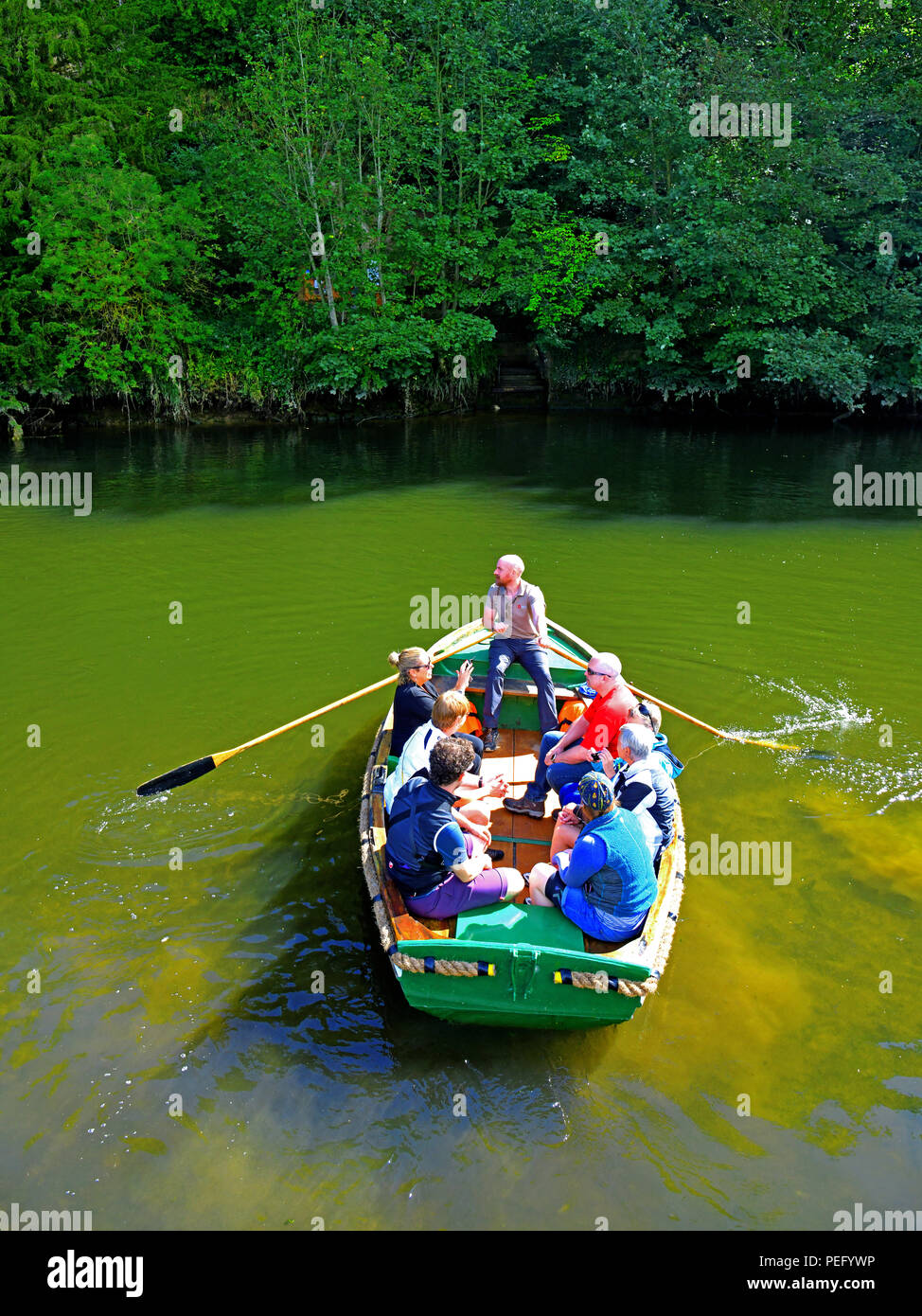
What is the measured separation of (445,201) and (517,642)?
65.8 feet

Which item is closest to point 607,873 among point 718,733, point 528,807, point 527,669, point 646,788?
point 646,788

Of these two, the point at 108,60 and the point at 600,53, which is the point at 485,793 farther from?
the point at 108,60

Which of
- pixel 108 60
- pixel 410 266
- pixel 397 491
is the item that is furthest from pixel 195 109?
pixel 397 491

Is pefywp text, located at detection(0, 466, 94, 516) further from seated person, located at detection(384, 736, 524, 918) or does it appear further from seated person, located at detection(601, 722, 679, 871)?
seated person, located at detection(601, 722, 679, 871)

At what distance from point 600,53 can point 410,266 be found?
21.9 ft

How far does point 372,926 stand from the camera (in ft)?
19.4

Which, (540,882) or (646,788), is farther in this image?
(646,788)

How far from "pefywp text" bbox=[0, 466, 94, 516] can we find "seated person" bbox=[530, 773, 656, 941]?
506 inches

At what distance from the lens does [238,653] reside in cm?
996

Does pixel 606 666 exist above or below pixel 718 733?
above
